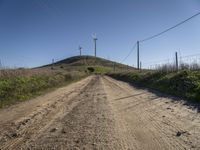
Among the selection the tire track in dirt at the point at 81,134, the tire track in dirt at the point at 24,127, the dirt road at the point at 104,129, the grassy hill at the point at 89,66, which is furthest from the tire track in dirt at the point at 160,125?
the grassy hill at the point at 89,66

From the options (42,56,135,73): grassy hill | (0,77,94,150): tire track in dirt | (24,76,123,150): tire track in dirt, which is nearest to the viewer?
(24,76,123,150): tire track in dirt

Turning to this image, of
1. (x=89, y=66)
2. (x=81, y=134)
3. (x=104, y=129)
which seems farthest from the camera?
(x=89, y=66)

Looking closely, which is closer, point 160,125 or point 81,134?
point 81,134

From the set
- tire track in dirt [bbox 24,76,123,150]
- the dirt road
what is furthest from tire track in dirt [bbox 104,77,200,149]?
tire track in dirt [bbox 24,76,123,150]

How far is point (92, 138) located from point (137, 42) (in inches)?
1737

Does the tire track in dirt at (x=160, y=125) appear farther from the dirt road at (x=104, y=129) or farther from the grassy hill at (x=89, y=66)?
the grassy hill at (x=89, y=66)

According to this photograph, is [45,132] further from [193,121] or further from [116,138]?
[193,121]

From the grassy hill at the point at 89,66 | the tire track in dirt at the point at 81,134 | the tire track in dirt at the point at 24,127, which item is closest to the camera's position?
the tire track in dirt at the point at 81,134

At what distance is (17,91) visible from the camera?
15.9 meters

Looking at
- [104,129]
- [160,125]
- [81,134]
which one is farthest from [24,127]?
[160,125]

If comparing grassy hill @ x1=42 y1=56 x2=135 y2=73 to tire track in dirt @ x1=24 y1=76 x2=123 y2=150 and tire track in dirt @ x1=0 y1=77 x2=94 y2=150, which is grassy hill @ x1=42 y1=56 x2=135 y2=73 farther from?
tire track in dirt @ x1=24 y1=76 x2=123 y2=150

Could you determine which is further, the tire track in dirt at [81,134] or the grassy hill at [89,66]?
the grassy hill at [89,66]

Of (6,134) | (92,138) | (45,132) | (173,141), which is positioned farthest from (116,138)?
(6,134)

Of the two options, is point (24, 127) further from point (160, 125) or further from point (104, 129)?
point (160, 125)
